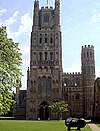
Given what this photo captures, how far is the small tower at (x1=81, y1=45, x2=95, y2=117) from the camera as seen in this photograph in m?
104

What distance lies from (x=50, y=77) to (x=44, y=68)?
12.4 feet

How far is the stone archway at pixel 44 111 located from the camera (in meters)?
94.4

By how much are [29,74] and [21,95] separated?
21375 mm

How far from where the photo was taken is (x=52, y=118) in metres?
91.9

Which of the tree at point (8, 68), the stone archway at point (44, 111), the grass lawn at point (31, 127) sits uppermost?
the tree at point (8, 68)

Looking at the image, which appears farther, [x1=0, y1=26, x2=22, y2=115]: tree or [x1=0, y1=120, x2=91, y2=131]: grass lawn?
[x1=0, y1=120, x2=91, y2=131]: grass lawn

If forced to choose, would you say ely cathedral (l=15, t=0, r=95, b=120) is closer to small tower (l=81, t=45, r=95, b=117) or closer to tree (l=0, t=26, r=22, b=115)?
small tower (l=81, t=45, r=95, b=117)


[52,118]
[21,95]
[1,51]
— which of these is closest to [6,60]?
[1,51]

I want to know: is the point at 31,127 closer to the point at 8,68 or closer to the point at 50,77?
the point at 8,68

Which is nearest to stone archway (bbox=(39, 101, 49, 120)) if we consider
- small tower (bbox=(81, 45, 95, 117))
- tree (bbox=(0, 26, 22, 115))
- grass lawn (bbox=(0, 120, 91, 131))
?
small tower (bbox=(81, 45, 95, 117))

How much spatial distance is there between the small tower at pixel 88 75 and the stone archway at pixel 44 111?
624 inches

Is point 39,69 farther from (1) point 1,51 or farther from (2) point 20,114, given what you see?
(1) point 1,51

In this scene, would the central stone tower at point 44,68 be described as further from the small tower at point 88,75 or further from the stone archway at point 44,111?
the small tower at point 88,75

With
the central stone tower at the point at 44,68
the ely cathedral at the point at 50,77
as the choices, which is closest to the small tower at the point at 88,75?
the ely cathedral at the point at 50,77
